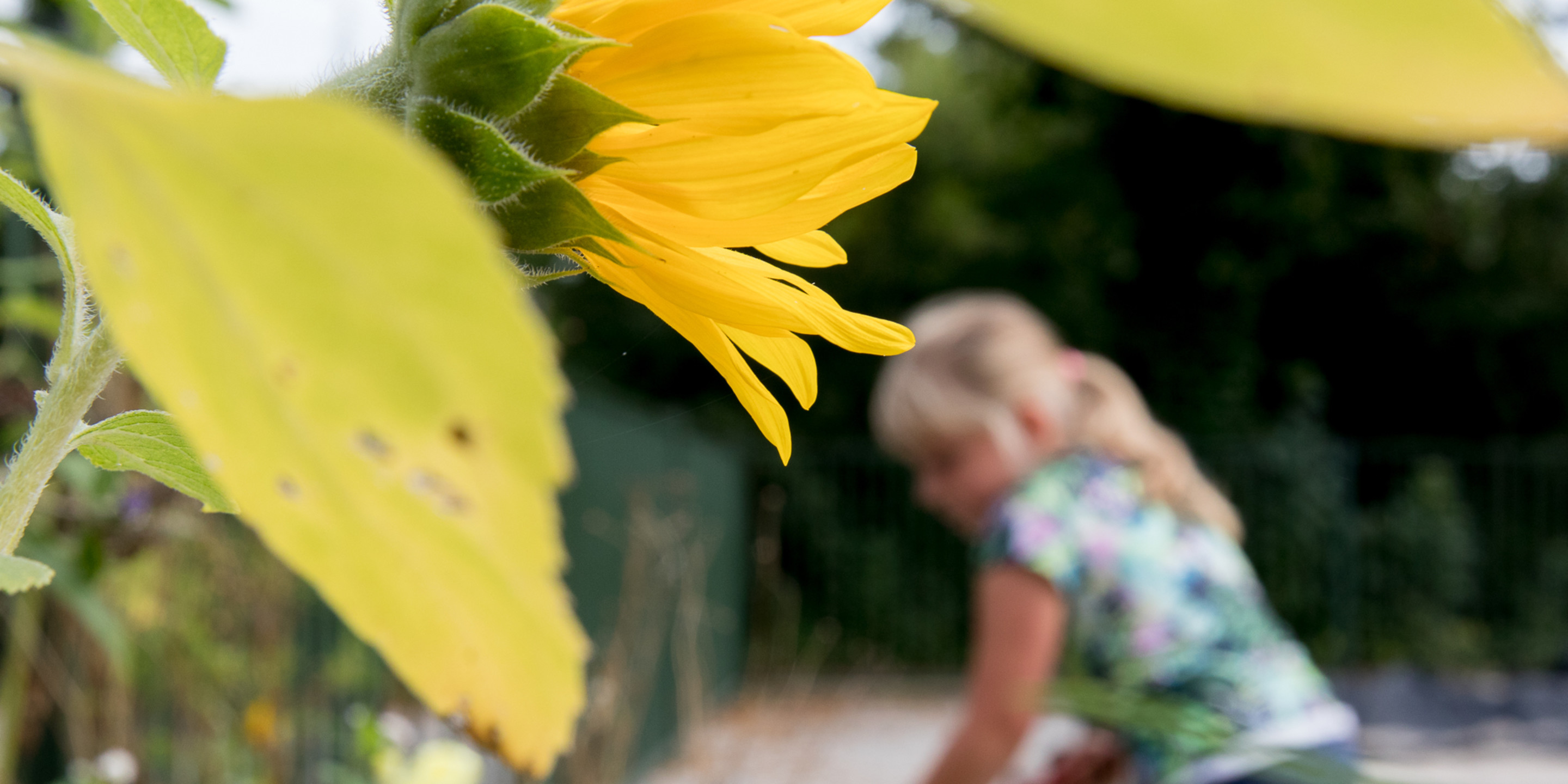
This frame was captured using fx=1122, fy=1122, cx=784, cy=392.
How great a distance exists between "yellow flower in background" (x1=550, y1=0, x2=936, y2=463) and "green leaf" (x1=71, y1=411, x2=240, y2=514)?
0.07m

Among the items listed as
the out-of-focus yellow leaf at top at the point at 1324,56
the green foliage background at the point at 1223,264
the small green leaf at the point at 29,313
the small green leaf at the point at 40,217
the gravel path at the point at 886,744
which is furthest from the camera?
the green foliage background at the point at 1223,264

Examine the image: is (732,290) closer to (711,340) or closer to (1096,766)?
(711,340)

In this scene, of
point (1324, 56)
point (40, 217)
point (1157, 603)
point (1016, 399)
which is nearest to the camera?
point (1324, 56)

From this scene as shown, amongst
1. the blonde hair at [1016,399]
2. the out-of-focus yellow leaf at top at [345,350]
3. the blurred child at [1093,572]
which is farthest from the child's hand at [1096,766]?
the out-of-focus yellow leaf at top at [345,350]

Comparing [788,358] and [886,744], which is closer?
[788,358]

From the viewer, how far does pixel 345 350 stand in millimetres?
63

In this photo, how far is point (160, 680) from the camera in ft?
4.42

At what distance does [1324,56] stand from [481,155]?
0.13m

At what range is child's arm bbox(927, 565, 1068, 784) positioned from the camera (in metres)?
1.62

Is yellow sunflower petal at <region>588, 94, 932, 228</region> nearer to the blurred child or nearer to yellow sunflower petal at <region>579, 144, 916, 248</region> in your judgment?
yellow sunflower petal at <region>579, 144, 916, 248</region>

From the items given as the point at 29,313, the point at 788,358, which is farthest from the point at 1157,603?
the point at 788,358

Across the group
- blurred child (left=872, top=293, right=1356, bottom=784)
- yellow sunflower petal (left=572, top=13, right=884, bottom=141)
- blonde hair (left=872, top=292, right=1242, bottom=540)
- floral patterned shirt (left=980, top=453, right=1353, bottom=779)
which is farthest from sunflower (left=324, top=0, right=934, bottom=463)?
blonde hair (left=872, top=292, right=1242, bottom=540)

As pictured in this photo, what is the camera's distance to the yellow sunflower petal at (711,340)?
175 millimetres

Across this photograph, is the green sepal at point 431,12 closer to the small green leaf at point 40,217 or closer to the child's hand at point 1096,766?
the small green leaf at point 40,217
